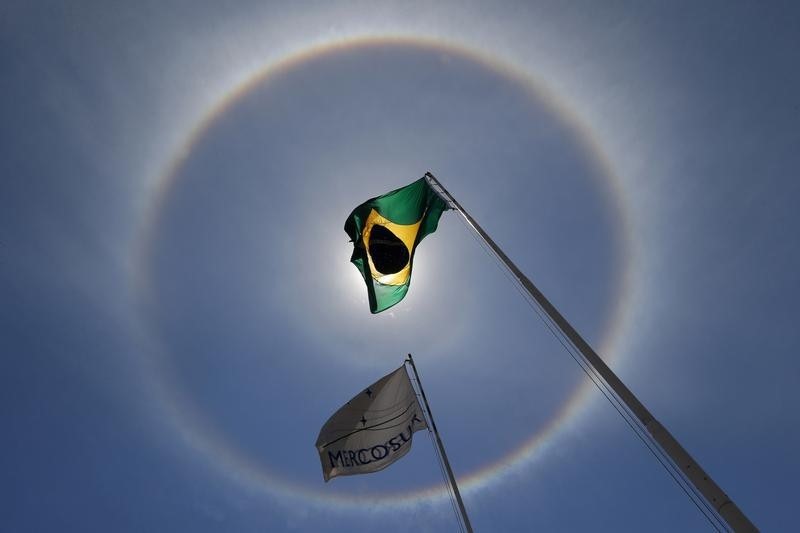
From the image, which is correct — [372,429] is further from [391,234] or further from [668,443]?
[668,443]

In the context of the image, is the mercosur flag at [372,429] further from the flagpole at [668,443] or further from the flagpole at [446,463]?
the flagpole at [668,443]

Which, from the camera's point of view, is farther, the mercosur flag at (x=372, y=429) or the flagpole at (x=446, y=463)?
the mercosur flag at (x=372, y=429)

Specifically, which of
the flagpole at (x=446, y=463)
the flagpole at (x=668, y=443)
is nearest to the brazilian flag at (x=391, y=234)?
the flagpole at (x=446, y=463)

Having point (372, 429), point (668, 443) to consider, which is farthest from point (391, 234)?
point (668, 443)

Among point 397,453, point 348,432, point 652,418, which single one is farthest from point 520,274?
point 348,432

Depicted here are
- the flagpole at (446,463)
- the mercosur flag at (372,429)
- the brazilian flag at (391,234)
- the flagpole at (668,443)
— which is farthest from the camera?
the brazilian flag at (391,234)

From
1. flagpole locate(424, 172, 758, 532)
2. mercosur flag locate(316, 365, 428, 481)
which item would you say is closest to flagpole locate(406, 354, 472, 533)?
mercosur flag locate(316, 365, 428, 481)

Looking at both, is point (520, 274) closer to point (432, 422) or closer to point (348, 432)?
point (432, 422)

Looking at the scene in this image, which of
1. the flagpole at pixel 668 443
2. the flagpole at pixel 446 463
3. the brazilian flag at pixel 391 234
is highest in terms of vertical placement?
the brazilian flag at pixel 391 234
